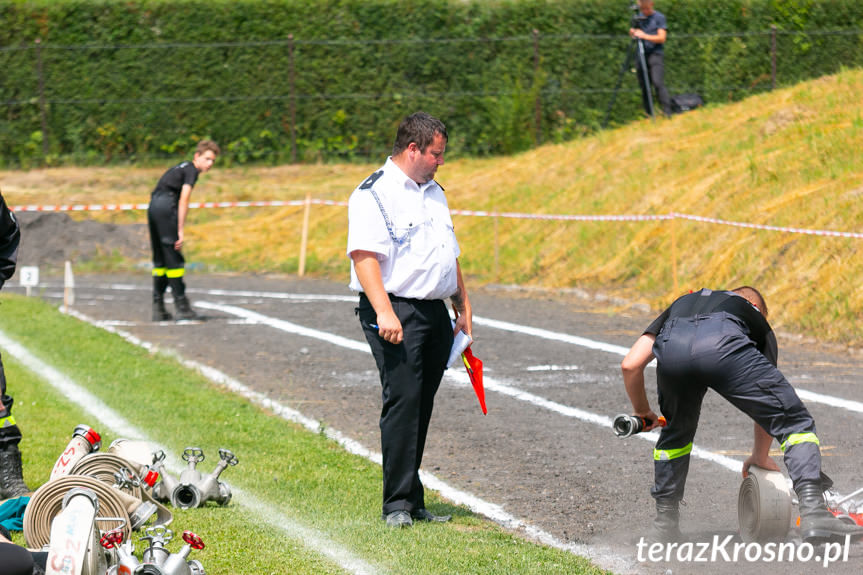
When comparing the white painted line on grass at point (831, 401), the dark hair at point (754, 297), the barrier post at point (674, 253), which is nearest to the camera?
the dark hair at point (754, 297)

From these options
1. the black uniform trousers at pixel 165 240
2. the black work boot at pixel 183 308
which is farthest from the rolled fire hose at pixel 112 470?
the black work boot at pixel 183 308

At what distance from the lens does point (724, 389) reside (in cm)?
577

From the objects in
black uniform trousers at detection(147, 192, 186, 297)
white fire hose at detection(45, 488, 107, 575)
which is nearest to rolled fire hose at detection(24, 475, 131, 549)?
white fire hose at detection(45, 488, 107, 575)

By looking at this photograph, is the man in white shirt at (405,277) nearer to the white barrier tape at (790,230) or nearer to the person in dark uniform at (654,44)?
the white barrier tape at (790,230)

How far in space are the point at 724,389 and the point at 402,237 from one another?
178cm

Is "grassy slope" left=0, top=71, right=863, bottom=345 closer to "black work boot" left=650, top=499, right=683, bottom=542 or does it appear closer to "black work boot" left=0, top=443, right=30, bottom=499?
"black work boot" left=650, top=499, right=683, bottom=542

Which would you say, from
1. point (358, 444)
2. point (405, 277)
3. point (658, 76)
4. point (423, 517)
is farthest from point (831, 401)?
point (658, 76)

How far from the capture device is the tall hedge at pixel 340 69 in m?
27.6

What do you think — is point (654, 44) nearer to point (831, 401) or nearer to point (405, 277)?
point (831, 401)

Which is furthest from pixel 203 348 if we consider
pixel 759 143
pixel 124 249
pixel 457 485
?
pixel 124 249

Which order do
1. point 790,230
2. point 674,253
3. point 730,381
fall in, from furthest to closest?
point 674,253 → point 790,230 → point 730,381

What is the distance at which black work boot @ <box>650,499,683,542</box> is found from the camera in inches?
240

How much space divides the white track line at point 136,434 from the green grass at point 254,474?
48 mm

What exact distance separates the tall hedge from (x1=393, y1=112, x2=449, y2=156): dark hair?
21.1m
